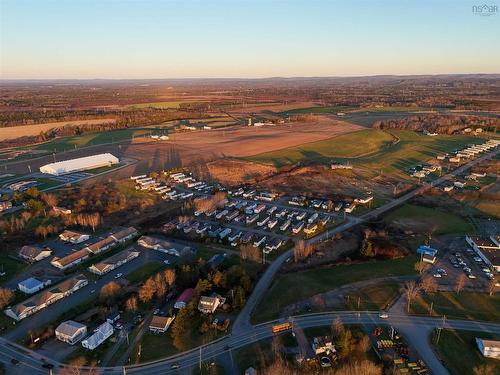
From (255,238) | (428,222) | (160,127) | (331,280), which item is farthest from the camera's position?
(160,127)

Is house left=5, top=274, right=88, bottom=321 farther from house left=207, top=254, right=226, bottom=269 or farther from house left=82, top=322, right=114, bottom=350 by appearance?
house left=207, top=254, right=226, bottom=269

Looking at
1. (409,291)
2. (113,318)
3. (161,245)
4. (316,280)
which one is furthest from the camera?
(161,245)

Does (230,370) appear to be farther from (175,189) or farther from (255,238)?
Result: (175,189)

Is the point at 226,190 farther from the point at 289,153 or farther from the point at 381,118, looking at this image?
the point at 381,118

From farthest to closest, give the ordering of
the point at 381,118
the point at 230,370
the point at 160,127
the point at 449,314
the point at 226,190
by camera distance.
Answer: the point at 381,118 → the point at 160,127 → the point at 226,190 → the point at 449,314 → the point at 230,370

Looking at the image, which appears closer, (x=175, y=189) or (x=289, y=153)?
(x=175, y=189)

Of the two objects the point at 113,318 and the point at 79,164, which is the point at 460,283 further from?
the point at 79,164

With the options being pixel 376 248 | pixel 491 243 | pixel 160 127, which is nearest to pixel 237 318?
pixel 376 248

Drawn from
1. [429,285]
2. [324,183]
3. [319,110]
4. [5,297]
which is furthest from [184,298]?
[319,110]
